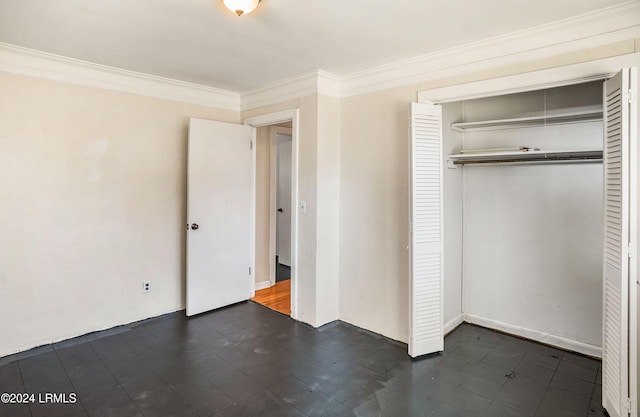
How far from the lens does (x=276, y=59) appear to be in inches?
115

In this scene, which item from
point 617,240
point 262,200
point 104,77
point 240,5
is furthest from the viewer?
point 262,200

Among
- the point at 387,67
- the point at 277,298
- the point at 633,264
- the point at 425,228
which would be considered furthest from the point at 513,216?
the point at 277,298

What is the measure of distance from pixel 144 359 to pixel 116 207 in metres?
1.41

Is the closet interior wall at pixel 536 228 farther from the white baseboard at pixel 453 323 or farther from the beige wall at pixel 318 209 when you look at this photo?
the beige wall at pixel 318 209

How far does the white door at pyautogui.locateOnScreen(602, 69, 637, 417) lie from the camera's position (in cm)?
186

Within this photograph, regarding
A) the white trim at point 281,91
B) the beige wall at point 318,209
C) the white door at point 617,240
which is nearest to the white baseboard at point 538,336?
the white door at point 617,240

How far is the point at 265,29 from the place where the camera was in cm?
234

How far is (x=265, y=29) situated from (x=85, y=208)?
7.23ft

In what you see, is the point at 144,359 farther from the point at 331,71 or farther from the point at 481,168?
the point at 481,168

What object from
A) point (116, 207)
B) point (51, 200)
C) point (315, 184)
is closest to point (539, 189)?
point (315, 184)

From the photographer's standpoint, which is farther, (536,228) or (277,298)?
(277,298)

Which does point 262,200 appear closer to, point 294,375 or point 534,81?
point 294,375

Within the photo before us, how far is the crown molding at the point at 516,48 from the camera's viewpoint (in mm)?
2041

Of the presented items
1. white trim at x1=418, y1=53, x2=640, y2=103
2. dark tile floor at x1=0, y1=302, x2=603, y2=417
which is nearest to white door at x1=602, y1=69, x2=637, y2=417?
white trim at x1=418, y1=53, x2=640, y2=103
